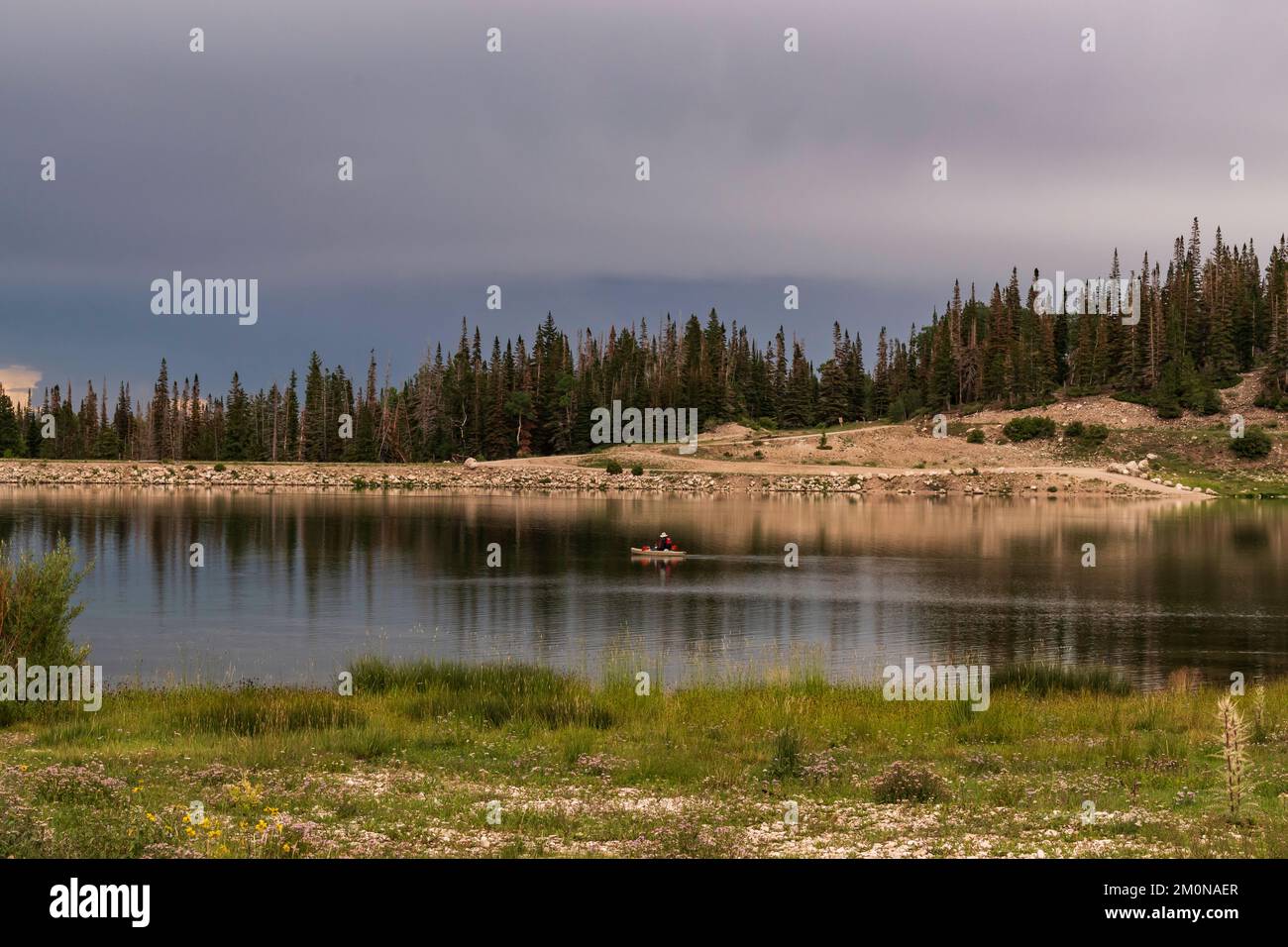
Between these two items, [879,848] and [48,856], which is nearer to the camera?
[48,856]

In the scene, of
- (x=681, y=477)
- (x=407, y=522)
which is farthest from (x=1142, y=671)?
(x=681, y=477)

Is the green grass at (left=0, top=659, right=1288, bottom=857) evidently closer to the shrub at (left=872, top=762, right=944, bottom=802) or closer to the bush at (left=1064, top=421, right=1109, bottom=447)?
the shrub at (left=872, top=762, right=944, bottom=802)

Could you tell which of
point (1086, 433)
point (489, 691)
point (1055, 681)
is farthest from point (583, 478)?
point (489, 691)

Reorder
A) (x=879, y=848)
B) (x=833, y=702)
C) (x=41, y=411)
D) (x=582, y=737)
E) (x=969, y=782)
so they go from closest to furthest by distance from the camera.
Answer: (x=879, y=848) < (x=969, y=782) < (x=582, y=737) < (x=833, y=702) < (x=41, y=411)

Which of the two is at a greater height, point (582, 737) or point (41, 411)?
point (41, 411)

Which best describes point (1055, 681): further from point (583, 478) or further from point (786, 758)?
point (583, 478)

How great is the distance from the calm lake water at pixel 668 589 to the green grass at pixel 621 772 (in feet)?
20.9

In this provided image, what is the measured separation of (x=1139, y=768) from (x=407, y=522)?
67.5 metres

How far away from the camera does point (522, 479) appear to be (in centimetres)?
13062

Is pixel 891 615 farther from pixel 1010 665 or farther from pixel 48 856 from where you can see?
pixel 48 856

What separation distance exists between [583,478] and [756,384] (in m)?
56.9

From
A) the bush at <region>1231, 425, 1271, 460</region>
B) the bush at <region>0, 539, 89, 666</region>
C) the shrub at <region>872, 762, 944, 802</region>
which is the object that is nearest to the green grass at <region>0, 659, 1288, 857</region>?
the shrub at <region>872, 762, 944, 802</region>

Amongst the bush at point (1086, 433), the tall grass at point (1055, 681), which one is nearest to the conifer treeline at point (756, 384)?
the bush at point (1086, 433)
